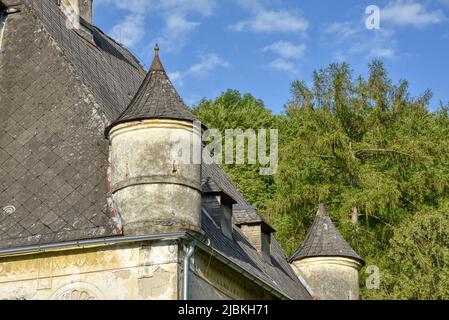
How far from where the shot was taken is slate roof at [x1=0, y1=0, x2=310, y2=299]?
16.2 m

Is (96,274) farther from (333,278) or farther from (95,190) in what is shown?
(333,278)

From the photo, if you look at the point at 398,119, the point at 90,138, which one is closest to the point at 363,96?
the point at 398,119

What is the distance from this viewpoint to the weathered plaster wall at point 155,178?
629 inches

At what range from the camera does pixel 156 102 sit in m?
16.8

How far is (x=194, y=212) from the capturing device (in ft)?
53.7

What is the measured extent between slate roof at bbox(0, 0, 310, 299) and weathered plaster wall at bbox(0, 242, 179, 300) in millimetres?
285

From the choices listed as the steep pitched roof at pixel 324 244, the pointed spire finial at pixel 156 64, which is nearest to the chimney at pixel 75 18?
the pointed spire finial at pixel 156 64

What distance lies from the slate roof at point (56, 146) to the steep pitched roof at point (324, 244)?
3.42 metres

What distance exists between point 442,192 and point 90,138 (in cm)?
1864

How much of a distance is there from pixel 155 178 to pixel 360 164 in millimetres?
18996

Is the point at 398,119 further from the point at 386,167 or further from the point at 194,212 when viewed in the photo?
the point at 194,212

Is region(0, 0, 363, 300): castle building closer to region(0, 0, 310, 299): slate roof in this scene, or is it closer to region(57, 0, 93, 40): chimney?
region(0, 0, 310, 299): slate roof

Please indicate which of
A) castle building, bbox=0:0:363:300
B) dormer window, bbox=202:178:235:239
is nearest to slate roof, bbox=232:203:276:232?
castle building, bbox=0:0:363:300

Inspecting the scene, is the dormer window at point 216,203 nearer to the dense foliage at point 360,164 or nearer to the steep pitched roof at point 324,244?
the steep pitched roof at point 324,244
